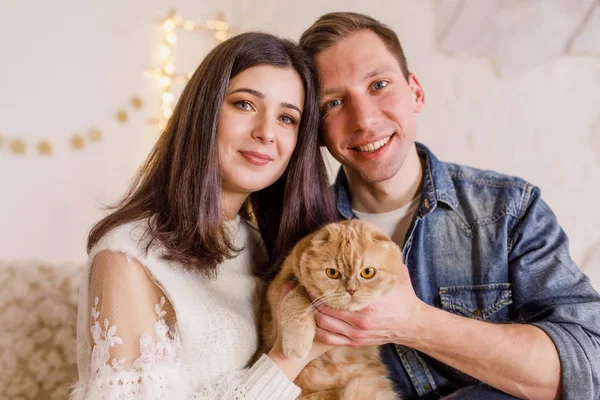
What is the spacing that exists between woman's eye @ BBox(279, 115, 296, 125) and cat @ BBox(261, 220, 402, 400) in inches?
14.5

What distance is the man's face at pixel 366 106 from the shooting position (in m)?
1.58

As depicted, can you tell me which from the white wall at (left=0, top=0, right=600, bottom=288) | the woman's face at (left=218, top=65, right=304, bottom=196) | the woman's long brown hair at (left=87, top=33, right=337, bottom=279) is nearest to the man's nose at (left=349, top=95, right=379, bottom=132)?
the woman's long brown hair at (left=87, top=33, right=337, bottom=279)

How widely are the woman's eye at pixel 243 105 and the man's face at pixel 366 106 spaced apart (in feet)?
1.07

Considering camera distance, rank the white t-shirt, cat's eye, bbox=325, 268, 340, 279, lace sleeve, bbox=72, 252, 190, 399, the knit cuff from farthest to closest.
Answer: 1. the white t-shirt
2. cat's eye, bbox=325, 268, 340, 279
3. the knit cuff
4. lace sleeve, bbox=72, 252, 190, 399

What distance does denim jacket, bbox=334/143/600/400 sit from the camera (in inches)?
52.0

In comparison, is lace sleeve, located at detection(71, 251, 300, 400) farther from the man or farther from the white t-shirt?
the white t-shirt

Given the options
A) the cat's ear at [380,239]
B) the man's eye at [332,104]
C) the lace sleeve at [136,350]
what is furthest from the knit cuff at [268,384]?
the man's eye at [332,104]

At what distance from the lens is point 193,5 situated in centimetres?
308

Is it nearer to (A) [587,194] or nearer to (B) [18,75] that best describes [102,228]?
(B) [18,75]

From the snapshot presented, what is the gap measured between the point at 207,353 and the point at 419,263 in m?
0.73

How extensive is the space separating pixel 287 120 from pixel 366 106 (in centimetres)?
27

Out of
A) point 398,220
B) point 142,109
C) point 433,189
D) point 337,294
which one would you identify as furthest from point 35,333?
point 142,109

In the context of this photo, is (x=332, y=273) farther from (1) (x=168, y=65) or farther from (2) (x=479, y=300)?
(1) (x=168, y=65)

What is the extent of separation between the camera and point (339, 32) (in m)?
1.68
